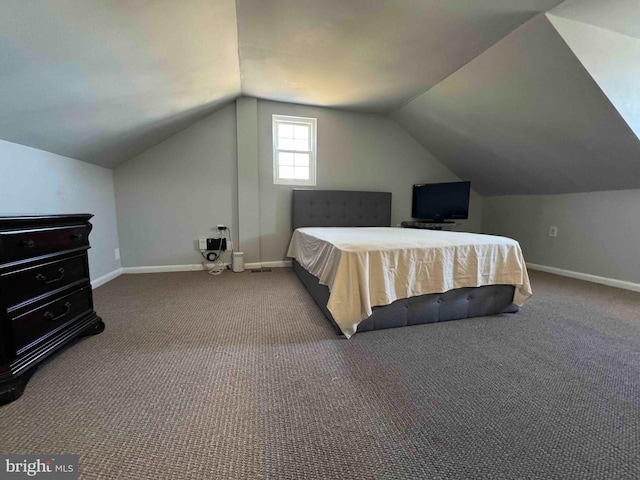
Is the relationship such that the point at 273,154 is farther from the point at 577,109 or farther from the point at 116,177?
the point at 577,109

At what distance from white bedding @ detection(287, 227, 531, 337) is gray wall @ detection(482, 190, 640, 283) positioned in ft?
6.35

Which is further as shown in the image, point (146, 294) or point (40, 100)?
point (146, 294)

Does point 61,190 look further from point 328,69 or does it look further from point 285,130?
point 328,69

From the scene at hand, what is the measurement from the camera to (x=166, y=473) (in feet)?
2.81

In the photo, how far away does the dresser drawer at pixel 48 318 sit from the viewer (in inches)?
49.2

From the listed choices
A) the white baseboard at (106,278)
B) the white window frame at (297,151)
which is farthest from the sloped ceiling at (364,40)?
the white baseboard at (106,278)

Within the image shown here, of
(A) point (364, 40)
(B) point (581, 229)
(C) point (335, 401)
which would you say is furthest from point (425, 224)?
(C) point (335, 401)

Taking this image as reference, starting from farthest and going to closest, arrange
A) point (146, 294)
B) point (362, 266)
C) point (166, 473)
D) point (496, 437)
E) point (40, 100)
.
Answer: point (146, 294) → point (362, 266) → point (40, 100) → point (496, 437) → point (166, 473)

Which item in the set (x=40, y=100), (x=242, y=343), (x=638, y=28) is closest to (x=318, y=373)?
(x=242, y=343)

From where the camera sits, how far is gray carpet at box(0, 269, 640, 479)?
0.91 m

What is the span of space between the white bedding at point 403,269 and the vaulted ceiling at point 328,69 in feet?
5.09

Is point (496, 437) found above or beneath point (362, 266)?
beneath

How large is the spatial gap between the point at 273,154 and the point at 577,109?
130 inches

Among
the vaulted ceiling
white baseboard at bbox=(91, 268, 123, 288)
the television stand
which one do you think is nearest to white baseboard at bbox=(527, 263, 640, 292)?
the vaulted ceiling
